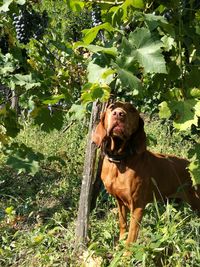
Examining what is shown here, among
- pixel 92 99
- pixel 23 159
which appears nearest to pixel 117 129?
pixel 23 159

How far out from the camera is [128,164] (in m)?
3.47

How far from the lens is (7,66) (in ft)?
11.0

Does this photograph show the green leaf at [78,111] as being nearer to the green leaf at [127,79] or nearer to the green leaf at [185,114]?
the green leaf at [185,114]

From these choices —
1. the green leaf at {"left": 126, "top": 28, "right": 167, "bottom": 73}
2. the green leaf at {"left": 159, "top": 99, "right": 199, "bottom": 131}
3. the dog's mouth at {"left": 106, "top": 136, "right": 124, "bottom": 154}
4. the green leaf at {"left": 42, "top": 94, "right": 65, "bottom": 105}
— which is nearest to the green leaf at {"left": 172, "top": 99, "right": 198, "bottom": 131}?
the green leaf at {"left": 159, "top": 99, "right": 199, "bottom": 131}

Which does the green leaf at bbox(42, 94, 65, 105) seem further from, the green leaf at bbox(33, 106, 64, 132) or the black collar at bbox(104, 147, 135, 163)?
the black collar at bbox(104, 147, 135, 163)

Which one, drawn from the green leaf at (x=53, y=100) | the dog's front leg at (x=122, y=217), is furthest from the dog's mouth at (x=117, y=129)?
the dog's front leg at (x=122, y=217)

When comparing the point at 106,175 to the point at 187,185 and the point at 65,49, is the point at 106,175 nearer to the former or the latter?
the point at 187,185

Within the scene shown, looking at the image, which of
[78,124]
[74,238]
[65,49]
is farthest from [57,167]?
[65,49]

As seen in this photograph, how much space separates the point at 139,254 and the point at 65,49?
58.6 inches

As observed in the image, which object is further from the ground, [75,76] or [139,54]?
[139,54]

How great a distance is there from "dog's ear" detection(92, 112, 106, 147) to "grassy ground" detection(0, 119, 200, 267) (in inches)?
15.7

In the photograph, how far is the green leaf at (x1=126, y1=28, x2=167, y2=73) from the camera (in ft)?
6.91

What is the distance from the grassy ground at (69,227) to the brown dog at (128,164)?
0.54 feet

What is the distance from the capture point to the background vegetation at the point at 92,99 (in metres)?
2.21
